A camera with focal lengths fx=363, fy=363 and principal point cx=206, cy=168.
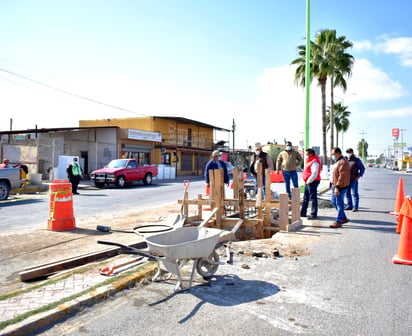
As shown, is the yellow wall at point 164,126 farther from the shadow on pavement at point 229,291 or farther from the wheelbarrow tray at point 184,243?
the shadow on pavement at point 229,291

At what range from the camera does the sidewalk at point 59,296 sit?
3.53 m

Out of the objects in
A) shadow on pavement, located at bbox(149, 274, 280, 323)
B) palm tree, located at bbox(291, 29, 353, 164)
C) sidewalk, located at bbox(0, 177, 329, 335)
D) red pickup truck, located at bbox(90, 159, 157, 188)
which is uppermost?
palm tree, located at bbox(291, 29, 353, 164)

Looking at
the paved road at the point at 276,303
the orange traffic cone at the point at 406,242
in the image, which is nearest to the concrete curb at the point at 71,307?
the paved road at the point at 276,303

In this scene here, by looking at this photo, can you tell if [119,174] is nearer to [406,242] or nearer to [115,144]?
[115,144]

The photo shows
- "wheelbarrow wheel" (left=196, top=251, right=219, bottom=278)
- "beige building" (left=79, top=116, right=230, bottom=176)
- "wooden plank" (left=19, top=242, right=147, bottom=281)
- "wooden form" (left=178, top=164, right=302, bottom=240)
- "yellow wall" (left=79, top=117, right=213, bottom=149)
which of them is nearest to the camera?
"wheelbarrow wheel" (left=196, top=251, right=219, bottom=278)

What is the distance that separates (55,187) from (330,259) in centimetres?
588

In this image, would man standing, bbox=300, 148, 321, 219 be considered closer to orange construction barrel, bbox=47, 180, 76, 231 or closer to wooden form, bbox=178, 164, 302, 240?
wooden form, bbox=178, 164, 302, 240

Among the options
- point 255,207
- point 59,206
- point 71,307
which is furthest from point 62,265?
point 255,207

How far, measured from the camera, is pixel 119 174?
2159cm

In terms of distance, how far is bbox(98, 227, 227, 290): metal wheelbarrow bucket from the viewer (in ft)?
14.1

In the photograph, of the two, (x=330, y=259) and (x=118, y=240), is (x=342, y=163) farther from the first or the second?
(x=118, y=240)

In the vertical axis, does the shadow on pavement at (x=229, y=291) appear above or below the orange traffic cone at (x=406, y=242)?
below

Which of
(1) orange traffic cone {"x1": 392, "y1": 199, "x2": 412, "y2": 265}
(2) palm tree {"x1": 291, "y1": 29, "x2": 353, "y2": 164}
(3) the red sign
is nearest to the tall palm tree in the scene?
(2) palm tree {"x1": 291, "y1": 29, "x2": 353, "y2": 164}

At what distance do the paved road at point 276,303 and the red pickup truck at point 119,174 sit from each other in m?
16.5
